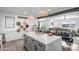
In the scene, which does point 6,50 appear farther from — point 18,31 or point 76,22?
point 76,22

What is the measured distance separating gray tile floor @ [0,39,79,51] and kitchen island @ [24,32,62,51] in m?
0.09

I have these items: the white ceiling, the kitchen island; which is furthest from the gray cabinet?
the white ceiling

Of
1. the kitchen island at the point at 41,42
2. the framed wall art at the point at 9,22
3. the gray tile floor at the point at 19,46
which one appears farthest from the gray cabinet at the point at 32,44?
the framed wall art at the point at 9,22

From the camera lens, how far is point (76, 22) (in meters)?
1.73

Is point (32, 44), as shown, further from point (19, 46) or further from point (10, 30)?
point (10, 30)

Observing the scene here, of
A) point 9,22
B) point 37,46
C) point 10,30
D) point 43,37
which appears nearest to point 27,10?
point 9,22

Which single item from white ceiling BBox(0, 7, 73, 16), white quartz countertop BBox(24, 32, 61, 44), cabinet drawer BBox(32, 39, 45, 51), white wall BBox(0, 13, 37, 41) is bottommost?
cabinet drawer BBox(32, 39, 45, 51)

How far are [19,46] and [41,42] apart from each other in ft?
1.65

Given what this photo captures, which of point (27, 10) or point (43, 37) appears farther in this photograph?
point (43, 37)

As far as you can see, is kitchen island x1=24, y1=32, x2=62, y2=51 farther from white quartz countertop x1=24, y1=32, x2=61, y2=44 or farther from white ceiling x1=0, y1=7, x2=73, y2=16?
white ceiling x1=0, y1=7, x2=73, y2=16

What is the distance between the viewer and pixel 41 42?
1792 millimetres

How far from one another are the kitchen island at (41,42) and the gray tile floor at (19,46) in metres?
0.09

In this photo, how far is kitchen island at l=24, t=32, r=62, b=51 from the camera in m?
1.74
